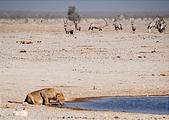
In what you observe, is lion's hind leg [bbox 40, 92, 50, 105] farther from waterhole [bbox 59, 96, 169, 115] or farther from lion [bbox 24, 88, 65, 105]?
waterhole [bbox 59, 96, 169, 115]

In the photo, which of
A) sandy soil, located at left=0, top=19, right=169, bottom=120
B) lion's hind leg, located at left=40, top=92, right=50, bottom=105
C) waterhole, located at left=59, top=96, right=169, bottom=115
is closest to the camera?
sandy soil, located at left=0, top=19, right=169, bottom=120

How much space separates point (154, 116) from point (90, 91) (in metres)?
4.18

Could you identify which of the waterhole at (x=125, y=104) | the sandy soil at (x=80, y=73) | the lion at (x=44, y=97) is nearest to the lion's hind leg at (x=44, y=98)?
the lion at (x=44, y=97)

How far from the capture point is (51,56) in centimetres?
2361

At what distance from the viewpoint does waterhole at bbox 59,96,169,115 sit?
12469mm

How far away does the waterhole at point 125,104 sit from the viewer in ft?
40.9

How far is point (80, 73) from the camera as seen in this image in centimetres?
1852

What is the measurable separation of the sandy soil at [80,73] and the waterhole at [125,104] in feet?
2.11

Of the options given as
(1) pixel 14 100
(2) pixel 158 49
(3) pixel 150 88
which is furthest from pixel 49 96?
(2) pixel 158 49

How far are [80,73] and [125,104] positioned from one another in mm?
5521

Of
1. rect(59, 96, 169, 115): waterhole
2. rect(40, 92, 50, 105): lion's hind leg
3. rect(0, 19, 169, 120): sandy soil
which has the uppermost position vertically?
rect(40, 92, 50, 105): lion's hind leg

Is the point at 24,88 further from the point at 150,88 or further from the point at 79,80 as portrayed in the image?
the point at 150,88

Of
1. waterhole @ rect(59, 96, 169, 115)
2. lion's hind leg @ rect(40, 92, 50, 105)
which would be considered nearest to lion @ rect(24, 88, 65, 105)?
lion's hind leg @ rect(40, 92, 50, 105)

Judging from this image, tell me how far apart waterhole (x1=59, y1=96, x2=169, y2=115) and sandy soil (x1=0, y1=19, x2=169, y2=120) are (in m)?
0.64
